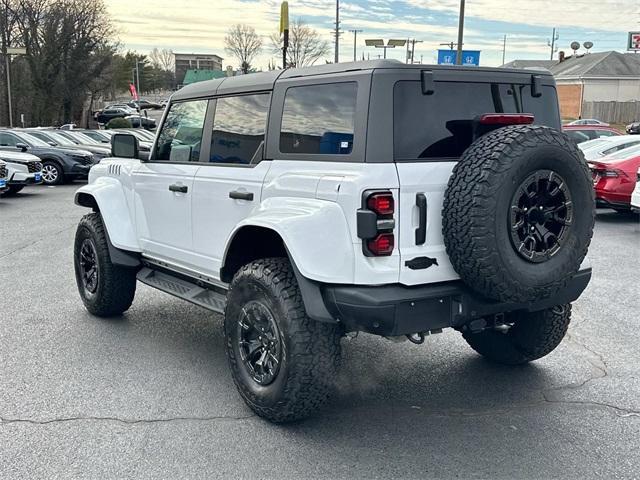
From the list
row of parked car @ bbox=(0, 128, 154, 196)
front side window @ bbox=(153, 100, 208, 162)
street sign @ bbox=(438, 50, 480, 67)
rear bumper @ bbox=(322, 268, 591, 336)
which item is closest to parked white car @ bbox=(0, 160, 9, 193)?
row of parked car @ bbox=(0, 128, 154, 196)

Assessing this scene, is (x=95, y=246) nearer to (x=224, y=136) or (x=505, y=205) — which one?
(x=224, y=136)

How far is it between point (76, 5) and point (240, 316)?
51.5m

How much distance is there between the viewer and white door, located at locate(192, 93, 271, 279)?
4.33 meters

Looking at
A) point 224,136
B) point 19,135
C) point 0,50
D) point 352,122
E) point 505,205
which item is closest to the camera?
point 505,205

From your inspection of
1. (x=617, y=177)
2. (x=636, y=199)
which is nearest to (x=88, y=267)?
(x=636, y=199)

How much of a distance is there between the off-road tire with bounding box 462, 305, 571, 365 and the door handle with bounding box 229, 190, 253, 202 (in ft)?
5.88

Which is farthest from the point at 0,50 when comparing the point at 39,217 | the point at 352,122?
the point at 352,122

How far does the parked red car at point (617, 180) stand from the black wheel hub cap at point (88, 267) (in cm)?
923

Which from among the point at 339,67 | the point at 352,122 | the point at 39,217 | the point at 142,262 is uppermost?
the point at 339,67

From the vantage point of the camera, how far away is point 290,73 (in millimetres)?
4297

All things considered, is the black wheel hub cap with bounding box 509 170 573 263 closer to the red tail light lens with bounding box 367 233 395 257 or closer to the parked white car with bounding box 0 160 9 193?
the red tail light lens with bounding box 367 233 395 257

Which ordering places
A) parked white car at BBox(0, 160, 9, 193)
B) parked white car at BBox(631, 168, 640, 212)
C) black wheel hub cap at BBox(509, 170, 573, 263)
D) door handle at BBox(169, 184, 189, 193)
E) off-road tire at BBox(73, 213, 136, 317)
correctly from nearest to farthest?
black wheel hub cap at BBox(509, 170, 573, 263)
door handle at BBox(169, 184, 189, 193)
off-road tire at BBox(73, 213, 136, 317)
parked white car at BBox(631, 168, 640, 212)
parked white car at BBox(0, 160, 9, 193)

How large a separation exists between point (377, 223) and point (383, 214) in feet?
0.22

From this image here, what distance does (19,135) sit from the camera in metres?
19.6
